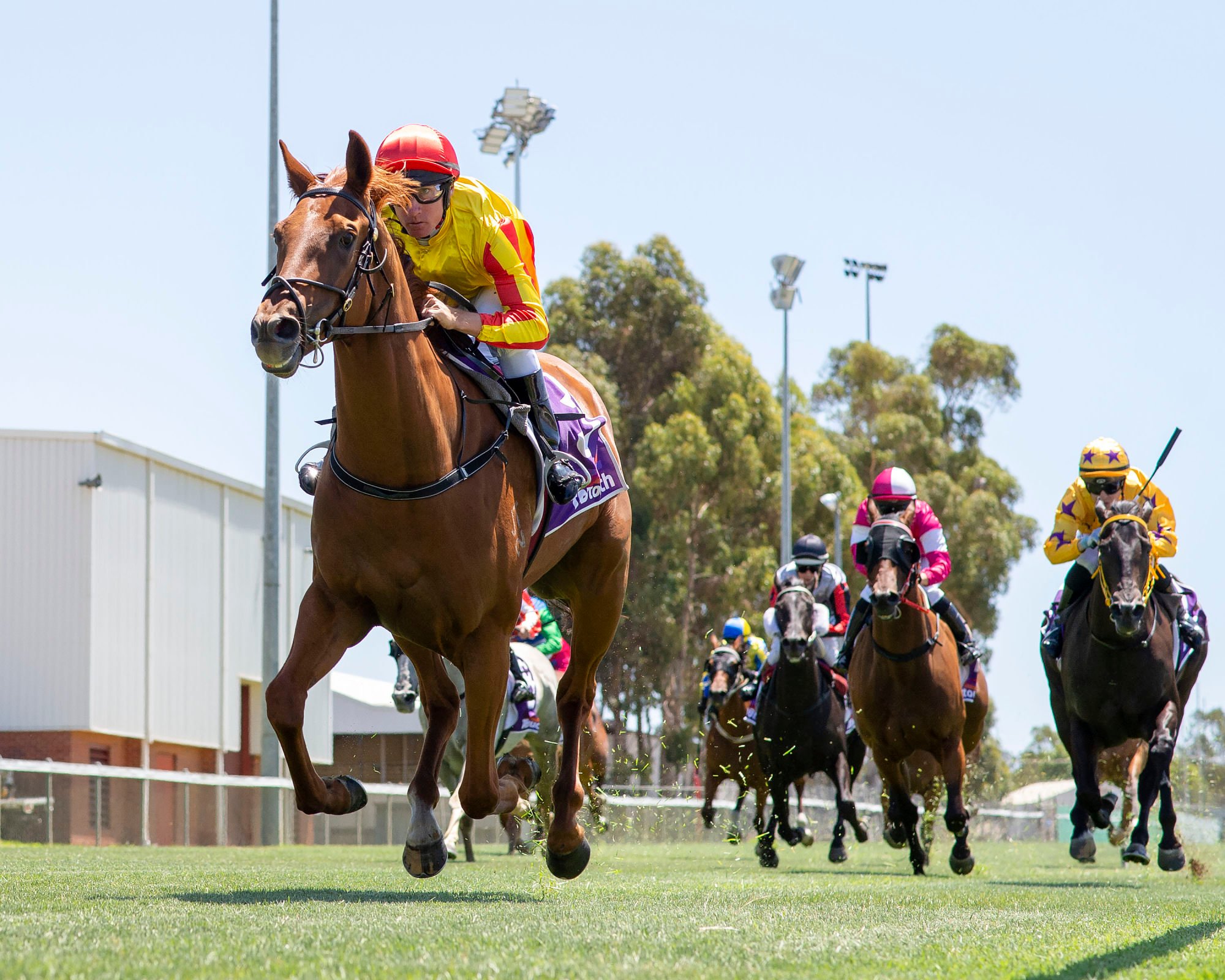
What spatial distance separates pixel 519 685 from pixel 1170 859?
4.91 metres

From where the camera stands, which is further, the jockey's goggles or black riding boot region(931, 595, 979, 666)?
black riding boot region(931, 595, 979, 666)

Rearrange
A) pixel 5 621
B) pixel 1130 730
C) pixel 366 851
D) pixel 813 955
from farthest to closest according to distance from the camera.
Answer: pixel 5 621, pixel 366 851, pixel 1130 730, pixel 813 955

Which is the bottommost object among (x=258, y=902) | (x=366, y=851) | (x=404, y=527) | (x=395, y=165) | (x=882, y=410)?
(x=366, y=851)

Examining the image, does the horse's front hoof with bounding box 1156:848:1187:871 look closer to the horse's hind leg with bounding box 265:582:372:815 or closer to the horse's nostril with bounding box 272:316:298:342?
the horse's hind leg with bounding box 265:582:372:815

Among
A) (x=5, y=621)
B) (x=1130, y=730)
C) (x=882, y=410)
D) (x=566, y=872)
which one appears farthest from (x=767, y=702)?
(x=882, y=410)

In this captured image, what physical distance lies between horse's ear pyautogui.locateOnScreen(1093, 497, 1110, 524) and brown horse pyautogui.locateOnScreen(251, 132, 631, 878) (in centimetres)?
635

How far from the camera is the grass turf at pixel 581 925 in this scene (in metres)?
4.42

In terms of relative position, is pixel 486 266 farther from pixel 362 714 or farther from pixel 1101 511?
pixel 362 714

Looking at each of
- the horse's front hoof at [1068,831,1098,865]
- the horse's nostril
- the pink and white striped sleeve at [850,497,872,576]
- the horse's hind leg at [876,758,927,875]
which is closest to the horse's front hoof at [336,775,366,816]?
the horse's nostril

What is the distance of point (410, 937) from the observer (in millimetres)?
5004

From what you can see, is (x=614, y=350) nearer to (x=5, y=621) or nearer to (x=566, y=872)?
(x=5, y=621)

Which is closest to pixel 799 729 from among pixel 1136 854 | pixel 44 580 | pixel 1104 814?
pixel 1104 814

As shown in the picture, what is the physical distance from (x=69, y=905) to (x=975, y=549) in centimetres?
4049

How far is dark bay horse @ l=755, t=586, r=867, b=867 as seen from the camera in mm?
14016
